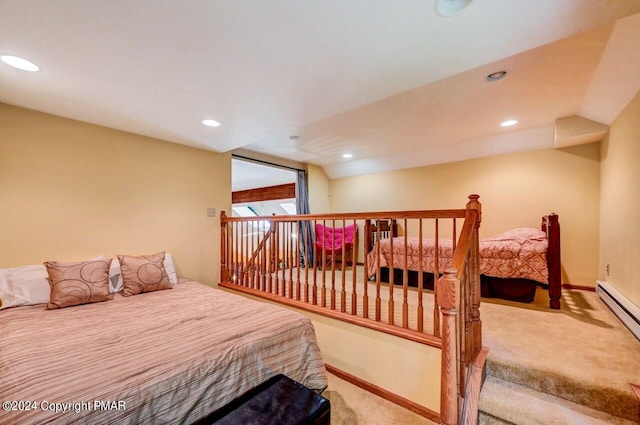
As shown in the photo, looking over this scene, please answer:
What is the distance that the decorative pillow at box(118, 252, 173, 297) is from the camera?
2.41 meters

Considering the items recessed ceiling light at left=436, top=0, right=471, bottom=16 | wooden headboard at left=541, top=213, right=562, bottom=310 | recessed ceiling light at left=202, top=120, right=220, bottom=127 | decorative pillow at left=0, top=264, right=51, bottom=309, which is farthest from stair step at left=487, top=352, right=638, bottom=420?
decorative pillow at left=0, top=264, right=51, bottom=309

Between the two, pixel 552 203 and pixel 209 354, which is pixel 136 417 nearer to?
pixel 209 354

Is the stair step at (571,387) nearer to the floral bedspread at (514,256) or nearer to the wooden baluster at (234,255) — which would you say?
the floral bedspread at (514,256)

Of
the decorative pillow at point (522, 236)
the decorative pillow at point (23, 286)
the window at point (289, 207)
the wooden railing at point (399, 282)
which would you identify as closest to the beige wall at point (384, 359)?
the wooden railing at point (399, 282)

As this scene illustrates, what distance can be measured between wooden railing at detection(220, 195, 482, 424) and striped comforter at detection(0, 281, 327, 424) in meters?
0.66

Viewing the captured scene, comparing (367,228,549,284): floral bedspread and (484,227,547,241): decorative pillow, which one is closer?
(367,228,549,284): floral bedspread

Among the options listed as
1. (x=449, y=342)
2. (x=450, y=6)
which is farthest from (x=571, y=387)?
(x=450, y=6)

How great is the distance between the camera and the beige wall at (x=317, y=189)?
5.43 m

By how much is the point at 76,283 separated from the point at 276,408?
203 centimetres

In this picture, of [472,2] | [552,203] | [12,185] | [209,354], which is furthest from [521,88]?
[12,185]

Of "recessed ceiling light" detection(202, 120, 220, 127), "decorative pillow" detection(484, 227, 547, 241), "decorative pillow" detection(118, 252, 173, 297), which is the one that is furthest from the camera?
"decorative pillow" detection(484, 227, 547, 241)

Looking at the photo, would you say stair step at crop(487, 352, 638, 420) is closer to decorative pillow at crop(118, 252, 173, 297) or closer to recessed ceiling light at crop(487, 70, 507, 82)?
recessed ceiling light at crop(487, 70, 507, 82)

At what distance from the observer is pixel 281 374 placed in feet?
5.01

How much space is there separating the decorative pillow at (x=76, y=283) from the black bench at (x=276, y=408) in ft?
5.41
